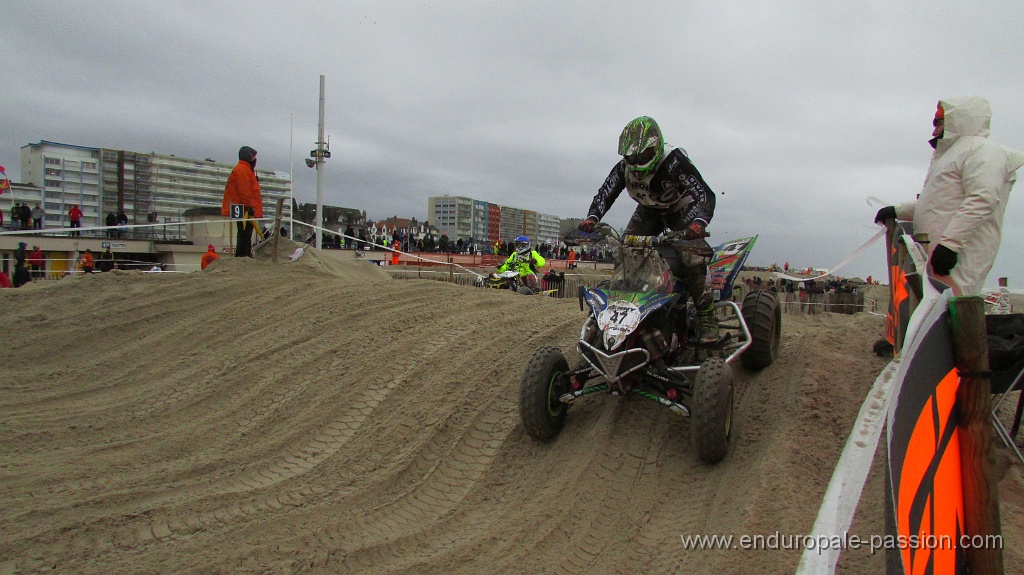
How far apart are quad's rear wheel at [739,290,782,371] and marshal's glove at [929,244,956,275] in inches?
56.9

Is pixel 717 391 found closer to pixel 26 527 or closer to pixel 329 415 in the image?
pixel 329 415

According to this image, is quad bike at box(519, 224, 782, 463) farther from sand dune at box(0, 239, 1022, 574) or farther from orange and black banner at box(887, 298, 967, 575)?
orange and black banner at box(887, 298, 967, 575)

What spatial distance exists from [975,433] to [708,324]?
2803mm

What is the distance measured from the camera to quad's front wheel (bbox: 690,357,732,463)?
3.47 metres

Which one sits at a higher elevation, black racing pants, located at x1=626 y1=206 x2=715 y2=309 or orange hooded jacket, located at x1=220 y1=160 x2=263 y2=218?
orange hooded jacket, located at x1=220 y1=160 x2=263 y2=218

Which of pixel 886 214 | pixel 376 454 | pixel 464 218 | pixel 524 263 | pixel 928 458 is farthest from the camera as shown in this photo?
pixel 464 218

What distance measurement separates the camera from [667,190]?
195 inches

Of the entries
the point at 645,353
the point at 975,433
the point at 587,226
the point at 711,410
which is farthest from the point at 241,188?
the point at 975,433

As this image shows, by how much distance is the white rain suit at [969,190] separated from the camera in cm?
356

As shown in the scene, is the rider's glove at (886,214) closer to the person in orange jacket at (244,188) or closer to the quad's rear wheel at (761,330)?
the quad's rear wheel at (761,330)

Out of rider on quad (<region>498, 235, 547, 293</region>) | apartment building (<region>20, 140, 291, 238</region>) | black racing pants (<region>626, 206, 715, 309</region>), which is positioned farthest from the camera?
apartment building (<region>20, 140, 291, 238</region>)

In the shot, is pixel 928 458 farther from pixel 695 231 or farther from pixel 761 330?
pixel 761 330

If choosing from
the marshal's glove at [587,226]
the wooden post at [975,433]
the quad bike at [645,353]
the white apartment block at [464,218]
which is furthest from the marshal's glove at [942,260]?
the white apartment block at [464,218]

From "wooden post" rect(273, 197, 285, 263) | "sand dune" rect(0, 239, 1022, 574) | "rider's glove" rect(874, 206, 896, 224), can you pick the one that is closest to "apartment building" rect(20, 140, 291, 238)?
"wooden post" rect(273, 197, 285, 263)
